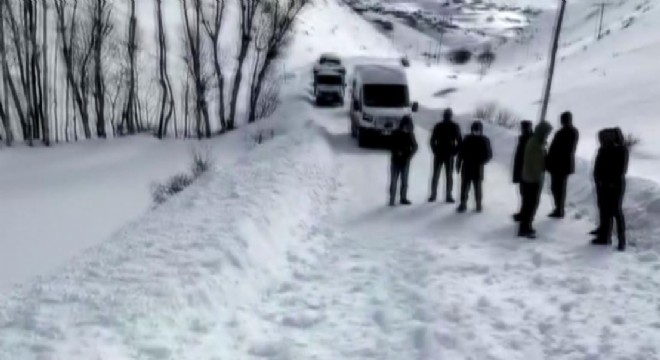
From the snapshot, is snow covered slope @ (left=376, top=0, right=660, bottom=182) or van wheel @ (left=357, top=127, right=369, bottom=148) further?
snow covered slope @ (left=376, top=0, right=660, bottom=182)

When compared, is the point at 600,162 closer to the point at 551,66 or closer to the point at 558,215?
the point at 558,215

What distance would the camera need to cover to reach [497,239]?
1191cm

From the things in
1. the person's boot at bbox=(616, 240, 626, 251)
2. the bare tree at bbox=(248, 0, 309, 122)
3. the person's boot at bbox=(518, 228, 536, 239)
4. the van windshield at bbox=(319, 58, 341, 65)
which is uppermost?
the bare tree at bbox=(248, 0, 309, 122)

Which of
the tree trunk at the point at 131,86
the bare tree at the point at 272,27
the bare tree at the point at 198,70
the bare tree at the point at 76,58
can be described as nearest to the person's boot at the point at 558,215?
the bare tree at the point at 198,70

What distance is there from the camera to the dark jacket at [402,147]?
14.5m

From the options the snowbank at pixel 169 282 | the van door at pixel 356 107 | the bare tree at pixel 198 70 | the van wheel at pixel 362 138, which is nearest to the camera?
the snowbank at pixel 169 282

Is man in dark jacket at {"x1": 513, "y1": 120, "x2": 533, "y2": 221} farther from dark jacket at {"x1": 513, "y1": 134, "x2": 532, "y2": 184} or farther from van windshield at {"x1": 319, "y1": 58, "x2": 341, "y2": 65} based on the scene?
van windshield at {"x1": 319, "y1": 58, "x2": 341, "y2": 65}

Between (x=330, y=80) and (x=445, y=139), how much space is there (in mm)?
27446

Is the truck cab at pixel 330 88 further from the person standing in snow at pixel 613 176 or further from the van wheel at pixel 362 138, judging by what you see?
the person standing in snow at pixel 613 176

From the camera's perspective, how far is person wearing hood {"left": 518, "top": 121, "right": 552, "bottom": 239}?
39.3 ft

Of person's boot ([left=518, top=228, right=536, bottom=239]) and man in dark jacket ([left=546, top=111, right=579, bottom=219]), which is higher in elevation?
man in dark jacket ([left=546, top=111, right=579, bottom=219])

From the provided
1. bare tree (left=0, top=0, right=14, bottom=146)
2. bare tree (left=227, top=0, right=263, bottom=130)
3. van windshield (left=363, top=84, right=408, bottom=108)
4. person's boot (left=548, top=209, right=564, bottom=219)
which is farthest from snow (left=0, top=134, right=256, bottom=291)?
person's boot (left=548, top=209, right=564, bottom=219)

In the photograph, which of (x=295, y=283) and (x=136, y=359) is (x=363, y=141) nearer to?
(x=295, y=283)

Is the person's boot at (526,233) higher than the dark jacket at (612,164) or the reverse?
the reverse
